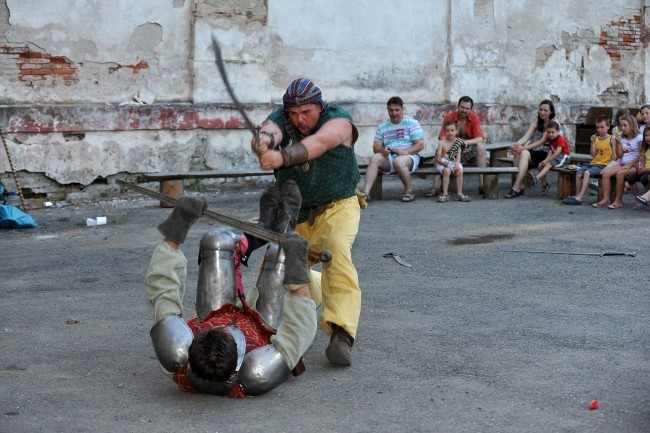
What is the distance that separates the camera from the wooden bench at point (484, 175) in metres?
12.1

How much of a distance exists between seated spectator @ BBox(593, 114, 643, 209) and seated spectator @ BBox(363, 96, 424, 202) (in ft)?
6.95

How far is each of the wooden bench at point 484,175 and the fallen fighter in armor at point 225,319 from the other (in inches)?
269

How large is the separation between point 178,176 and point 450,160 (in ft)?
10.6

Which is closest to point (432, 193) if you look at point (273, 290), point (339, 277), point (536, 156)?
point (536, 156)

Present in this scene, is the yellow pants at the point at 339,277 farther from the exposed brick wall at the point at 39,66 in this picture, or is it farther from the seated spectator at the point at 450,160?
the exposed brick wall at the point at 39,66

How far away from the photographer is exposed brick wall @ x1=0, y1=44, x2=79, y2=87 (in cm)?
1129

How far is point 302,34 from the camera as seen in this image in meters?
13.3

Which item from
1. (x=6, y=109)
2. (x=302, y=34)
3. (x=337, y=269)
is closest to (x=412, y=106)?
(x=302, y=34)

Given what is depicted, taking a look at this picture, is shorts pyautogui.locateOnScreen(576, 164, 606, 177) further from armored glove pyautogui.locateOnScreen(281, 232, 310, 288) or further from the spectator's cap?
armored glove pyautogui.locateOnScreen(281, 232, 310, 288)

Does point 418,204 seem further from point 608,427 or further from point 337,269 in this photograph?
point 608,427

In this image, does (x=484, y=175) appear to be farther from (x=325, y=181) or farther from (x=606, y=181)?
(x=325, y=181)

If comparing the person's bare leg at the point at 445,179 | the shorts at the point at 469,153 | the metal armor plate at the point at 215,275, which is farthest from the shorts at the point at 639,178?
the metal armor plate at the point at 215,275

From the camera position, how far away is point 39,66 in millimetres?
Answer: 11438

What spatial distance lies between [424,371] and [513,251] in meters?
3.60
